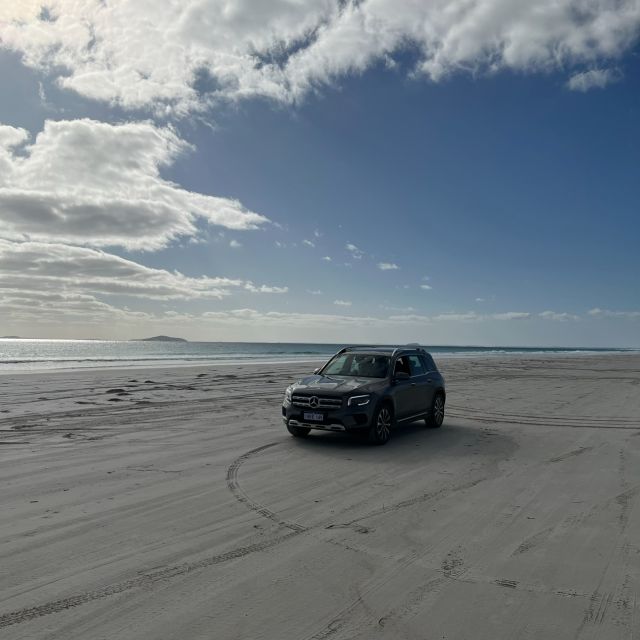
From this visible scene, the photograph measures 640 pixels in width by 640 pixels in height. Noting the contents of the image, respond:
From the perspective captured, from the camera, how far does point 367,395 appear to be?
10.1 m

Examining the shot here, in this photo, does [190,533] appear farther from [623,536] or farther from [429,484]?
[623,536]

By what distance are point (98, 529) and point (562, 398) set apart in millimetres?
16713

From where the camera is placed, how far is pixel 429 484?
24.4 feet

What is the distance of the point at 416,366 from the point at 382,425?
230cm

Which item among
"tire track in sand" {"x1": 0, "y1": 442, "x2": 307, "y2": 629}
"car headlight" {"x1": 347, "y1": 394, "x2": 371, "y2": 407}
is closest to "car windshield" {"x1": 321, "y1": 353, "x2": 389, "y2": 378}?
"car headlight" {"x1": 347, "y1": 394, "x2": 371, "y2": 407}

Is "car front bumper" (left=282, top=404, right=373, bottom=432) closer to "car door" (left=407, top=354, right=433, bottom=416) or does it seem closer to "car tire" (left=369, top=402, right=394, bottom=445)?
"car tire" (left=369, top=402, right=394, bottom=445)

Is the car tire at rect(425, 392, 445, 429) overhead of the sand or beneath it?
overhead

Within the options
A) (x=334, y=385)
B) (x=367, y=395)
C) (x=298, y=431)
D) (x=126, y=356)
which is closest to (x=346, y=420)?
(x=367, y=395)

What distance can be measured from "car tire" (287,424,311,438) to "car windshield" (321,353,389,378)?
4.34 feet

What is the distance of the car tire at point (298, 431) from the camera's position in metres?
10.6

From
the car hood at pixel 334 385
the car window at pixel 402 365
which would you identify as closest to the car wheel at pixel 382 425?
the car hood at pixel 334 385

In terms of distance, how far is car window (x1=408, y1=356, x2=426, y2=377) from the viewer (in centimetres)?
1199

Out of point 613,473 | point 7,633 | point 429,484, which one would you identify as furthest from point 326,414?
point 7,633

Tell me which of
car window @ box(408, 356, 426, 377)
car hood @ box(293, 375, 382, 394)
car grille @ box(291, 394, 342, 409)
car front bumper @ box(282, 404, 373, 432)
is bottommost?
car front bumper @ box(282, 404, 373, 432)
